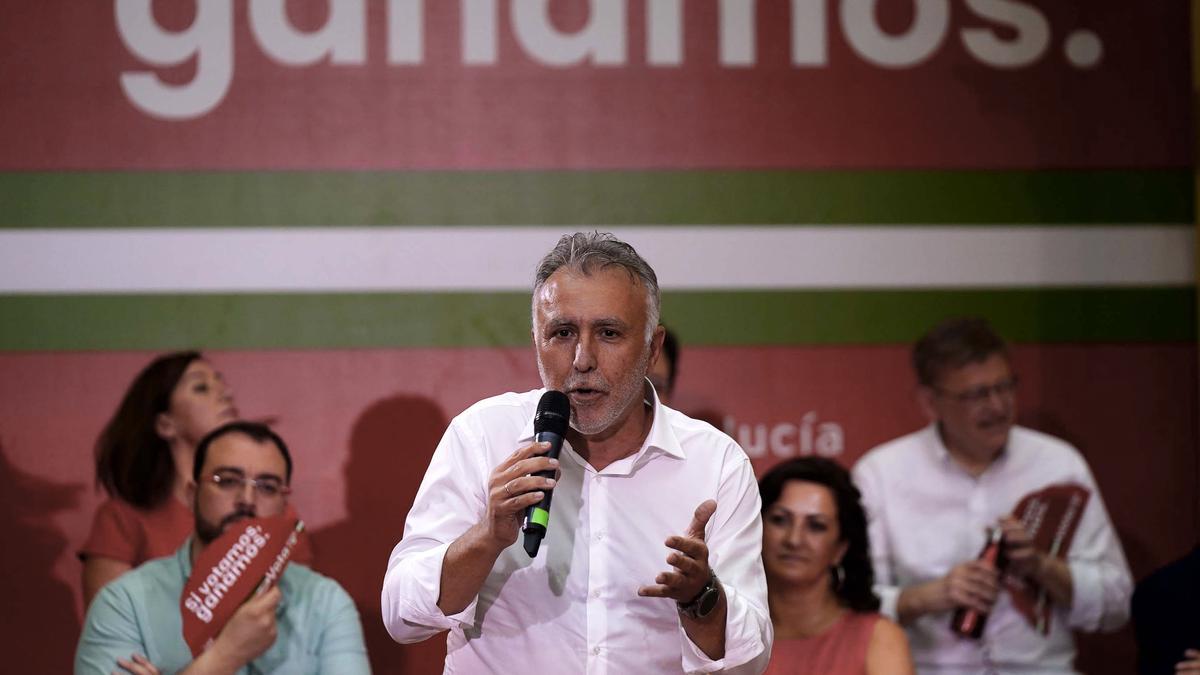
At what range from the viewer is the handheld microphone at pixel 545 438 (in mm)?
2020

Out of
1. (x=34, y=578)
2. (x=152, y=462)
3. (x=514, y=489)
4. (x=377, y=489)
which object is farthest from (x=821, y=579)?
(x=34, y=578)

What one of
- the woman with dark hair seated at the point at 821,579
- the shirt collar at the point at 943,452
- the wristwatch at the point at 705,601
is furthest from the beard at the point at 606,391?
the shirt collar at the point at 943,452

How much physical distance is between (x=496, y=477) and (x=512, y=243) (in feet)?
7.35

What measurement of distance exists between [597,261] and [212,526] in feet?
5.76

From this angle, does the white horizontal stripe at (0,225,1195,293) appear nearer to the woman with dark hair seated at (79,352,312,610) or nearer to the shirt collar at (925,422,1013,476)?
the woman with dark hair seated at (79,352,312,610)

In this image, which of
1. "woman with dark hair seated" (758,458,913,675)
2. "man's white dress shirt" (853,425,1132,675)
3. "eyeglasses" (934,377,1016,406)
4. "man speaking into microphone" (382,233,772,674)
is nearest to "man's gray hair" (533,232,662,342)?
"man speaking into microphone" (382,233,772,674)

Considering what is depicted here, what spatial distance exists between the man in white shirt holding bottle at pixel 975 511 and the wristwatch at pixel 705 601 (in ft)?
6.82

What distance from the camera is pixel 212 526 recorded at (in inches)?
141

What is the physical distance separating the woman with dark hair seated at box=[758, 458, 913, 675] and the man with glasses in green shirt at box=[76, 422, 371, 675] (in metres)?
1.14

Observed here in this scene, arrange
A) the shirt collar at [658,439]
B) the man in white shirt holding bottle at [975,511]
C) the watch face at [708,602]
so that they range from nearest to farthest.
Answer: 1. the watch face at [708,602]
2. the shirt collar at [658,439]
3. the man in white shirt holding bottle at [975,511]

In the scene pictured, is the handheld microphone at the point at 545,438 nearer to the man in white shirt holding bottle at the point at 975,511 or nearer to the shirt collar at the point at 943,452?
the man in white shirt holding bottle at the point at 975,511

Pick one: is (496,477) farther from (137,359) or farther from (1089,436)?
(1089,436)

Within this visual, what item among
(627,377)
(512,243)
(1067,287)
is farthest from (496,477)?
(1067,287)

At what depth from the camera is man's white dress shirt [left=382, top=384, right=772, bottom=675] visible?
230cm
